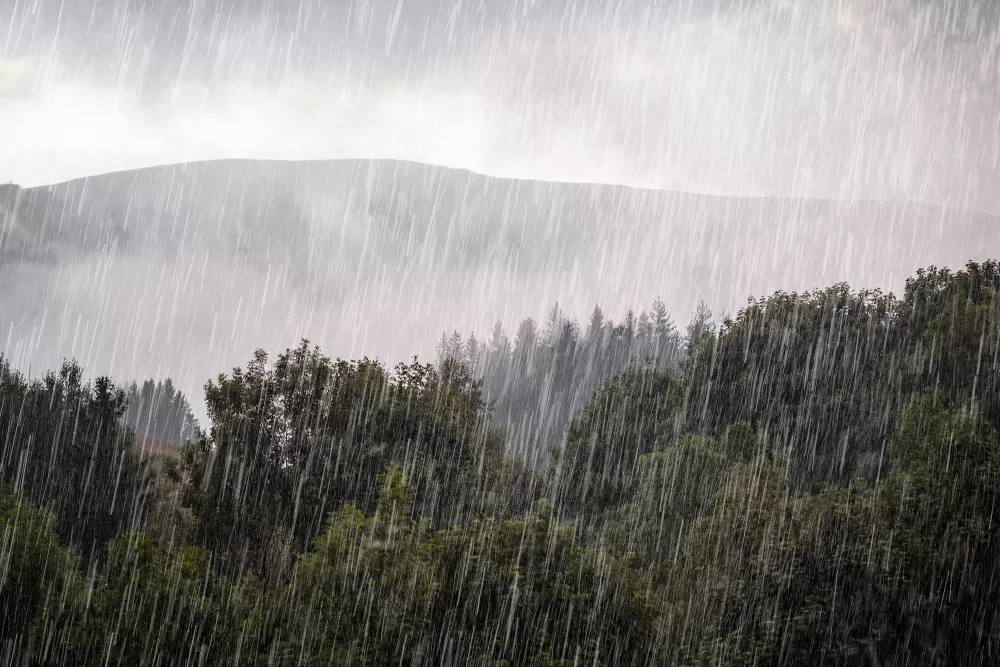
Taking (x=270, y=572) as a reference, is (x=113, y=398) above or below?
above

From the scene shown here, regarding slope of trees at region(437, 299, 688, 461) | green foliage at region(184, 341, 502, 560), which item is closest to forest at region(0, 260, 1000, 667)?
green foliage at region(184, 341, 502, 560)

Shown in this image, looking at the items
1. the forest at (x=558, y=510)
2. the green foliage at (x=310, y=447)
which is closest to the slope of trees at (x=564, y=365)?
the forest at (x=558, y=510)

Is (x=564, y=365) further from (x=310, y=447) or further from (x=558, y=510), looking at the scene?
(x=310, y=447)

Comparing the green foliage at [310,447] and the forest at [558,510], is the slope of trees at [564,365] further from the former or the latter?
the green foliage at [310,447]

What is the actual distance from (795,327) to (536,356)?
362ft

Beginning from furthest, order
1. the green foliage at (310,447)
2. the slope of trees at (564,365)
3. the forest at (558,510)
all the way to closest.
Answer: the slope of trees at (564,365) → the green foliage at (310,447) → the forest at (558,510)

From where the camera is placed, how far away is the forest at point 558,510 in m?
13.2

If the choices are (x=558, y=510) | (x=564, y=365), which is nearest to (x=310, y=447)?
(x=558, y=510)

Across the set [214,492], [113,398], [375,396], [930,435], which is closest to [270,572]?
[214,492]

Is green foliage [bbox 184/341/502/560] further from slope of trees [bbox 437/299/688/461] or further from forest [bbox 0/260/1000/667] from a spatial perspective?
slope of trees [bbox 437/299/688/461]

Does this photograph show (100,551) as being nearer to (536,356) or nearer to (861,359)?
(861,359)

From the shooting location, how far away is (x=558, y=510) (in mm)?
42750

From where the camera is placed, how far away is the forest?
1320 centimetres

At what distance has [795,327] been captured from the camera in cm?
3869
